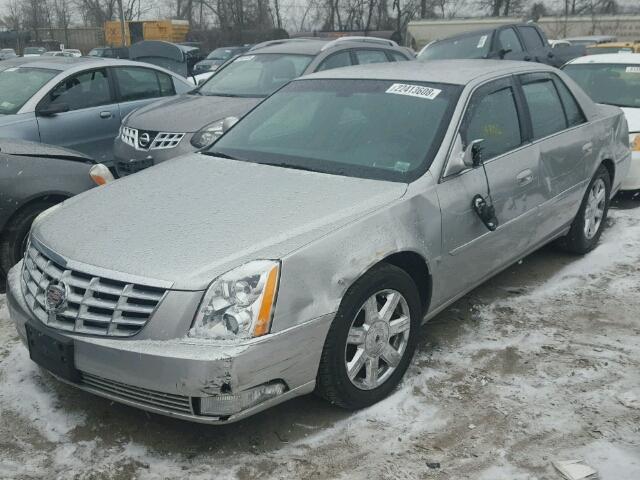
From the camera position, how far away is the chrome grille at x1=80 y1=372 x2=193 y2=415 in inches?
111

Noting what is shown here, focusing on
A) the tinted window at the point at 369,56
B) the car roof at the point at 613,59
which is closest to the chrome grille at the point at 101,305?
the tinted window at the point at 369,56

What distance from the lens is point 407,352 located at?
354 cm

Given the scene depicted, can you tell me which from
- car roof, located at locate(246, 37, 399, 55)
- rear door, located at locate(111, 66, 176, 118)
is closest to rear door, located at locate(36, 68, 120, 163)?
rear door, located at locate(111, 66, 176, 118)

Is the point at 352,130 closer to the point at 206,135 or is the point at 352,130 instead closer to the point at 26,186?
the point at 26,186

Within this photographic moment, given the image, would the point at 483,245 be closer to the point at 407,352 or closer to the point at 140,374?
the point at 407,352

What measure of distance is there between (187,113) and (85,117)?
1.31 m

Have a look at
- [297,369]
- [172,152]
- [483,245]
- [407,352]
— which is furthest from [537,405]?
[172,152]

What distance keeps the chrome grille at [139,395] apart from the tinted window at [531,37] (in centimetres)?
1109

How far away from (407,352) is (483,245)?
87cm

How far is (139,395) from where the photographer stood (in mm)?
2859

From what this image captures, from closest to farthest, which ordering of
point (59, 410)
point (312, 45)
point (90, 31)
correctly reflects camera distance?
point (59, 410)
point (312, 45)
point (90, 31)

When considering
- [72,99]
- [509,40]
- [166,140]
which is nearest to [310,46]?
[166,140]

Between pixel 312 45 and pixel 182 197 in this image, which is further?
pixel 312 45

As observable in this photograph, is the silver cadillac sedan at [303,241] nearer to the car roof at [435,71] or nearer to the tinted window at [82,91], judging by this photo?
the car roof at [435,71]
